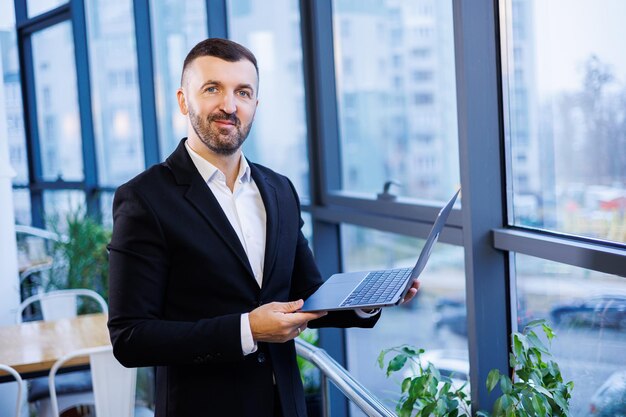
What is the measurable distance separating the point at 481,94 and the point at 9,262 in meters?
2.71

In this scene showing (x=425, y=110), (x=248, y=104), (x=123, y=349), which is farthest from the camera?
(x=425, y=110)

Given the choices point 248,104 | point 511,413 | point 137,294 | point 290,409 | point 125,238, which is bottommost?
point 511,413

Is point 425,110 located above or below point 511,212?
above

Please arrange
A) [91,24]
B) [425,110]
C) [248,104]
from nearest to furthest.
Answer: [248,104] → [425,110] → [91,24]

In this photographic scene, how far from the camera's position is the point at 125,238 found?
1.45 m

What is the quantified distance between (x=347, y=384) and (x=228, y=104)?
2.64 ft

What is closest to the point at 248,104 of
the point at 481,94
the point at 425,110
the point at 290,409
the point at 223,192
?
the point at 223,192

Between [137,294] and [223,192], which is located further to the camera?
[223,192]

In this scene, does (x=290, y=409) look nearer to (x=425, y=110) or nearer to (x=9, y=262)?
(x=425, y=110)

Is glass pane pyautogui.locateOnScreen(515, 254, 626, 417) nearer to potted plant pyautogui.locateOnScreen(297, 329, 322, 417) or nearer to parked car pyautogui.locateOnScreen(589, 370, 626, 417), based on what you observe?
parked car pyautogui.locateOnScreen(589, 370, 626, 417)

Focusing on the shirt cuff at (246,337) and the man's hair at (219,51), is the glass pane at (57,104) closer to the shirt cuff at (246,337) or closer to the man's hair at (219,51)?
the man's hair at (219,51)

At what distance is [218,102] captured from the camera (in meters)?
1.52

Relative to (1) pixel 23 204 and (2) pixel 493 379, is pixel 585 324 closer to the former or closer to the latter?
(2) pixel 493 379

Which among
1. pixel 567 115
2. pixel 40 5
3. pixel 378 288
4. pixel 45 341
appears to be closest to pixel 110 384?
pixel 45 341
